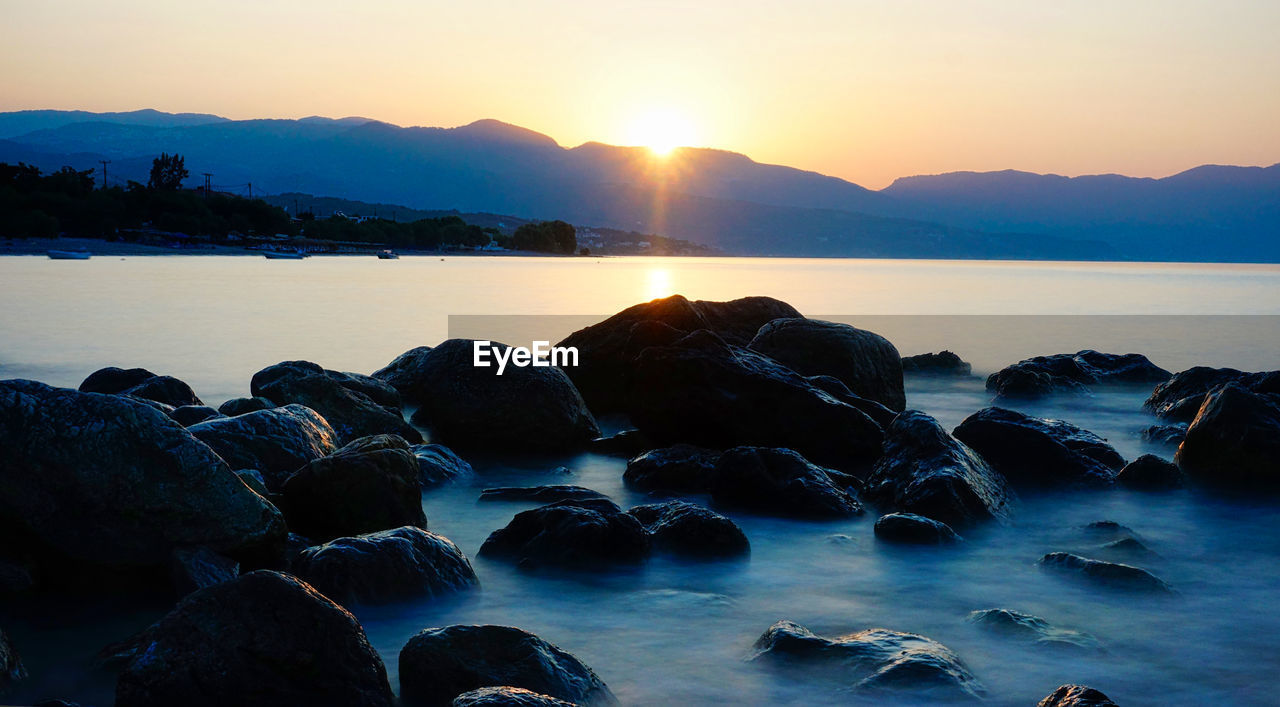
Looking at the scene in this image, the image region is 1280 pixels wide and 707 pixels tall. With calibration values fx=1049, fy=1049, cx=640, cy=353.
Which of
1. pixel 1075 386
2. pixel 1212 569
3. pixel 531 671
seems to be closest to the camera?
pixel 531 671

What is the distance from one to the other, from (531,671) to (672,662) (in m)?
1.32

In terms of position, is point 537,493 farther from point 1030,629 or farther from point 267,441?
point 1030,629

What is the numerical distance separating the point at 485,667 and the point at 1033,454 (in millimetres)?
8552

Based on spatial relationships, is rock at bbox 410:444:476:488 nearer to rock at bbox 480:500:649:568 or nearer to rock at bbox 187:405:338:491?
rock at bbox 187:405:338:491

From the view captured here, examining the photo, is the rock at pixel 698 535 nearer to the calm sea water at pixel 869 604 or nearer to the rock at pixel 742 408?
the calm sea water at pixel 869 604

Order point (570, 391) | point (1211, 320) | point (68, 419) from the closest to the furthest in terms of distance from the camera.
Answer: point (68, 419)
point (570, 391)
point (1211, 320)

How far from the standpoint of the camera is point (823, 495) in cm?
1074

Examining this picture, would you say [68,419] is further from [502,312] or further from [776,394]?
[502,312]

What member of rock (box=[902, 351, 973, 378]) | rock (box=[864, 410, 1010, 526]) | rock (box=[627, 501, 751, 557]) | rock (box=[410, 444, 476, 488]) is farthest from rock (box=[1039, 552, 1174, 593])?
rock (box=[902, 351, 973, 378])

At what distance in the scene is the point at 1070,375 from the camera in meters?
22.0

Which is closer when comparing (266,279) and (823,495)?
(823,495)

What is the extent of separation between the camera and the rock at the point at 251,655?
18.1ft

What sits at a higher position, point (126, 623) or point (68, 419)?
point (68, 419)

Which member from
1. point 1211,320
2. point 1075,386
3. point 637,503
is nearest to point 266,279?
point 1211,320
